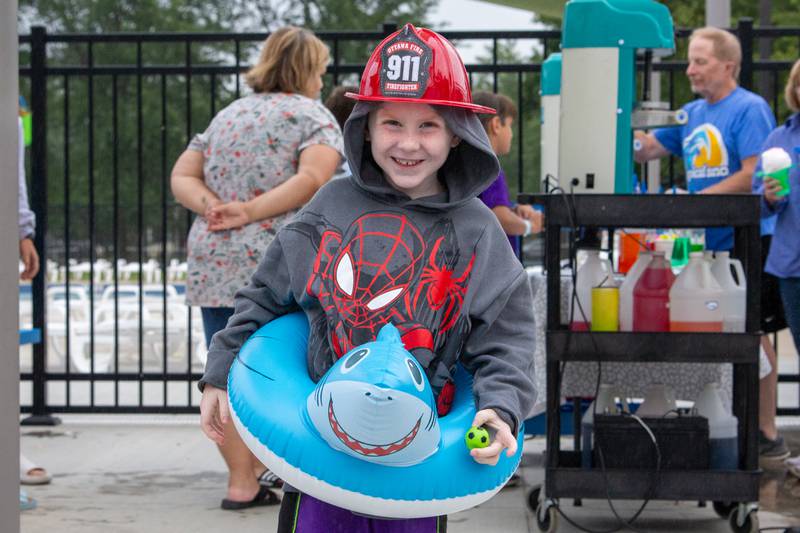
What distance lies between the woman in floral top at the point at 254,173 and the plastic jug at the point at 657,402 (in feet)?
4.78

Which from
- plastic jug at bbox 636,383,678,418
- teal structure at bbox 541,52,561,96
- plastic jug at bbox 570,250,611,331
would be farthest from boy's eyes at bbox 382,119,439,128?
teal structure at bbox 541,52,561,96

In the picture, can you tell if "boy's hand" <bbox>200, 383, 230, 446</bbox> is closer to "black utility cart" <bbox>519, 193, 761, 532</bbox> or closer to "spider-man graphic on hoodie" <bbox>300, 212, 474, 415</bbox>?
"spider-man graphic on hoodie" <bbox>300, 212, 474, 415</bbox>

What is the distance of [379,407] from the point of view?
1782mm

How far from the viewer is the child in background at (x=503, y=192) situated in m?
4.55

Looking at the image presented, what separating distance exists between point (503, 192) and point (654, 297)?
94 cm

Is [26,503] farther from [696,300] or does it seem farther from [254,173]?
[696,300]

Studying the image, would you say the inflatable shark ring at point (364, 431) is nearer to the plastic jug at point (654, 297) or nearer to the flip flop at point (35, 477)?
the plastic jug at point (654, 297)

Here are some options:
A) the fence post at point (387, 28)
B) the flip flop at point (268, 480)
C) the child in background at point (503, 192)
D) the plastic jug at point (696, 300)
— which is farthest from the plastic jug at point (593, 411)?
the fence post at point (387, 28)

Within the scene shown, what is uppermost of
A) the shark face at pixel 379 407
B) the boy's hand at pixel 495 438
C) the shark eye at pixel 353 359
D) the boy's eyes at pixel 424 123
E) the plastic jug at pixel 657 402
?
the boy's eyes at pixel 424 123

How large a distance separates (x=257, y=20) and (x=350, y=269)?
93.0ft

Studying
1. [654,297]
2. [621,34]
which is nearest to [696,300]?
[654,297]

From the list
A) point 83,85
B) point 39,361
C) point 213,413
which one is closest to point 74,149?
point 83,85

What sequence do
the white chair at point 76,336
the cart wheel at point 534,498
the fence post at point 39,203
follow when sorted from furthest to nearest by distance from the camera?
the white chair at point 76,336
the fence post at point 39,203
the cart wheel at point 534,498

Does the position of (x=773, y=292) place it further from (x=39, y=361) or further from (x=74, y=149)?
(x=74, y=149)
